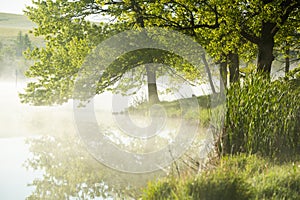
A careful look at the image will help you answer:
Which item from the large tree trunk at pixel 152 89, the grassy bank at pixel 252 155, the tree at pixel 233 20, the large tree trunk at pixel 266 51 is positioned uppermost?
the tree at pixel 233 20

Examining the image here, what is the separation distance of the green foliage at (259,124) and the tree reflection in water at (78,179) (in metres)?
1.85

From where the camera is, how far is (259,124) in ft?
30.3

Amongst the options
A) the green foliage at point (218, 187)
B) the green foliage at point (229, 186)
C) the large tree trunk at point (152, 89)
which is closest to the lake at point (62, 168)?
the green foliage at point (229, 186)

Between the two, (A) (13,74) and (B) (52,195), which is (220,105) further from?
(A) (13,74)

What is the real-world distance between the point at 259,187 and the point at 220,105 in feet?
14.9

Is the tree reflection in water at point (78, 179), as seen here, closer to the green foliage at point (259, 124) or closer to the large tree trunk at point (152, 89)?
the green foliage at point (259, 124)

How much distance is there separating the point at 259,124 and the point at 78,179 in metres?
4.15

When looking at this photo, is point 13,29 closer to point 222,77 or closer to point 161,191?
point 222,77

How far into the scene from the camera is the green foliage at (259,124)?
902 centimetres

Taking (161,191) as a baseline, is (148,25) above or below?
above

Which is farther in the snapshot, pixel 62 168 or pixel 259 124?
pixel 62 168

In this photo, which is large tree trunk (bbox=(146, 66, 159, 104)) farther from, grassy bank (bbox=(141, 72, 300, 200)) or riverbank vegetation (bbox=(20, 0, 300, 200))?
grassy bank (bbox=(141, 72, 300, 200))

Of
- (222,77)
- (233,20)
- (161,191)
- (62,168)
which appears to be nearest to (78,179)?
(62,168)

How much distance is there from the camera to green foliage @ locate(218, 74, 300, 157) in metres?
9.02
